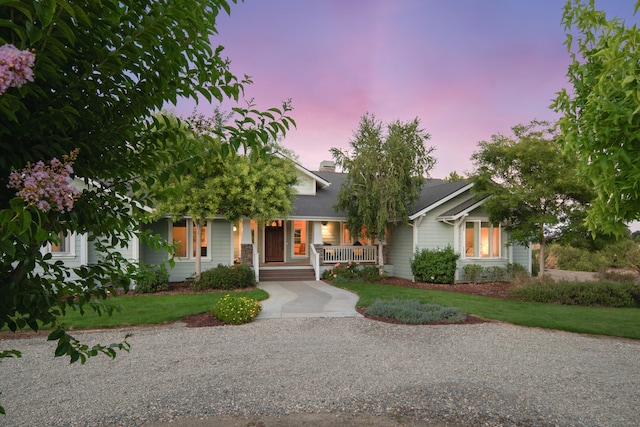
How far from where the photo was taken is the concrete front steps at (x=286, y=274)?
1689 centimetres

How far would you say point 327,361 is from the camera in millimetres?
6297

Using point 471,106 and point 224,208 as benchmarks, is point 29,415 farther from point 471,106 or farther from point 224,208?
point 471,106

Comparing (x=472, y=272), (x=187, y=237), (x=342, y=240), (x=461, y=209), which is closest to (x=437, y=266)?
(x=472, y=272)

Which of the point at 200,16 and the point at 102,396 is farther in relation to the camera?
the point at 102,396

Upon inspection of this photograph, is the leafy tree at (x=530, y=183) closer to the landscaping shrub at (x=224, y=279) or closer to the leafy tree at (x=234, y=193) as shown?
the leafy tree at (x=234, y=193)

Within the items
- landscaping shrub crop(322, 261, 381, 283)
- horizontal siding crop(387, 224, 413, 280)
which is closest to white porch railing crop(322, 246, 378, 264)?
landscaping shrub crop(322, 261, 381, 283)

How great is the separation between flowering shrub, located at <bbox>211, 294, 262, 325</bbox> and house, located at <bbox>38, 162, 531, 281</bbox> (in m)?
6.49

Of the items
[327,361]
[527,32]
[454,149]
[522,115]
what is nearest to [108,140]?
[327,361]

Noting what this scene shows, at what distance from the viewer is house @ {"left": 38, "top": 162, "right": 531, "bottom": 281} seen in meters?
16.3

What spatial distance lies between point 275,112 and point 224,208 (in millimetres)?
12724

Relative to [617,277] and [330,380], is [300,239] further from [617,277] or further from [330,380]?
[330,380]

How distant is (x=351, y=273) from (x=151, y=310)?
9.17 m

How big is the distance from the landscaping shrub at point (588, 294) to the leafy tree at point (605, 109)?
10857 mm

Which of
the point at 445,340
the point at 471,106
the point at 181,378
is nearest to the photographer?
the point at 181,378
